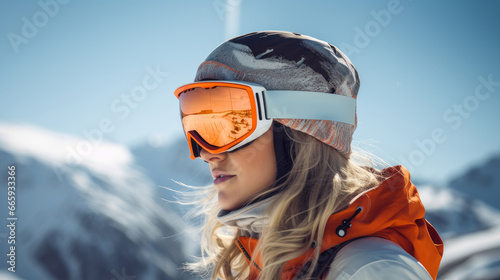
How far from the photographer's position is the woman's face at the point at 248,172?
5.42 feet

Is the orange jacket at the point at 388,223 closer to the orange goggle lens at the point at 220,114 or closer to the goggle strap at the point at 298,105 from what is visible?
the goggle strap at the point at 298,105

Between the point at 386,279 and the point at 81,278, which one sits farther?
the point at 81,278

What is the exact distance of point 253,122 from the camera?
1.62m

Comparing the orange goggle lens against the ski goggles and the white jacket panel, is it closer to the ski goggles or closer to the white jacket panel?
the ski goggles

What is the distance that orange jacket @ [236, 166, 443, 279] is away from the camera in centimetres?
132

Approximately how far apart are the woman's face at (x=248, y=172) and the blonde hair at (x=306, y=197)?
7 cm

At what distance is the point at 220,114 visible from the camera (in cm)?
169

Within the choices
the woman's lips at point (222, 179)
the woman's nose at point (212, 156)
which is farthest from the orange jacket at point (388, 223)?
the woman's nose at point (212, 156)

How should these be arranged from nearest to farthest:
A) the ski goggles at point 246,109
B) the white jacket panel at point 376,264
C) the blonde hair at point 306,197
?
the white jacket panel at point 376,264 < the blonde hair at point 306,197 < the ski goggles at point 246,109

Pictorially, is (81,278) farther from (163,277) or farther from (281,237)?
(281,237)

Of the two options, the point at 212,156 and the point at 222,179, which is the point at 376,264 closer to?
the point at 222,179

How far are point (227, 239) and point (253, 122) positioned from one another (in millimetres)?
1043

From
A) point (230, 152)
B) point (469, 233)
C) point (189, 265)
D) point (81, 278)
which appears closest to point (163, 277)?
point (81, 278)

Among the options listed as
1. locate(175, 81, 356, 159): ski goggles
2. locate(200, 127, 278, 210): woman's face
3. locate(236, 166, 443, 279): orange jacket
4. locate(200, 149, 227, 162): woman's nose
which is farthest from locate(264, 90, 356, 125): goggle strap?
locate(236, 166, 443, 279): orange jacket
